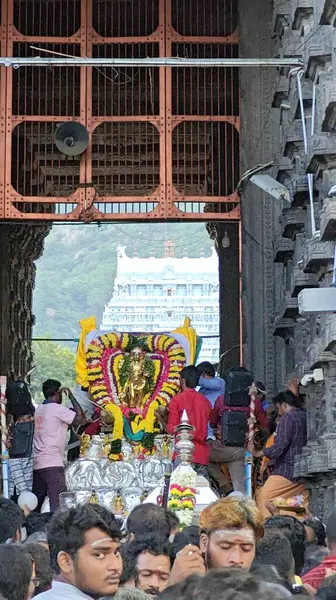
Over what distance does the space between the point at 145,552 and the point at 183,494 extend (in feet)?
18.0

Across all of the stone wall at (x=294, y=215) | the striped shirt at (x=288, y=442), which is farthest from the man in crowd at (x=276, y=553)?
the striped shirt at (x=288, y=442)

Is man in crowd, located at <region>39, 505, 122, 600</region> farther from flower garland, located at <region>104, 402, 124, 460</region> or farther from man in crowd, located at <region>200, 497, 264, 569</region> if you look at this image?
flower garland, located at <region>104, 402, 124, 460</region>

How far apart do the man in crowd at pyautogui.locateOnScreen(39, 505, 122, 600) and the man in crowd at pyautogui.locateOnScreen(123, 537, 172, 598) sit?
102 centimetres

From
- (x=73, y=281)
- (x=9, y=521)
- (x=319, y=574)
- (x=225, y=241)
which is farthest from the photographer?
(x=73, y=281)

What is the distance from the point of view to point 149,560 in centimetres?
636

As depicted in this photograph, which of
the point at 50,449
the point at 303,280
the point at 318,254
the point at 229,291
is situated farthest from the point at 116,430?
the point at 229,291

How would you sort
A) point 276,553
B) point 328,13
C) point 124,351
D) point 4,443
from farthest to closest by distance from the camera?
1. point 124,351
2. point 4,443
3. point 328,13
4. point 276,553

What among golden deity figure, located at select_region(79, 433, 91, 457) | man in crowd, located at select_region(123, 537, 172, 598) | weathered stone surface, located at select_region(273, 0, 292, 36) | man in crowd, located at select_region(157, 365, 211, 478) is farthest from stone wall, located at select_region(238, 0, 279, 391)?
man in crowd, located at select_region(123, 537, 172, 598)

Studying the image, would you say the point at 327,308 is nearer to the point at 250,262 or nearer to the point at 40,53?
the point at 250,262

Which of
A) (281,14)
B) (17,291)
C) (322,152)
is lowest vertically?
(322,152)

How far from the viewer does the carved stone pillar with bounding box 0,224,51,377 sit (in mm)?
23047

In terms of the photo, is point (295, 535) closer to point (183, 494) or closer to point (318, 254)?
point (183, 494)

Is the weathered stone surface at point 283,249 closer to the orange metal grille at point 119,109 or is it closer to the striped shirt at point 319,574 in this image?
the orange metal grille at point 119,109

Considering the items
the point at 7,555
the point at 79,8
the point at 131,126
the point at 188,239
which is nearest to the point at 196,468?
the point at 131,126
